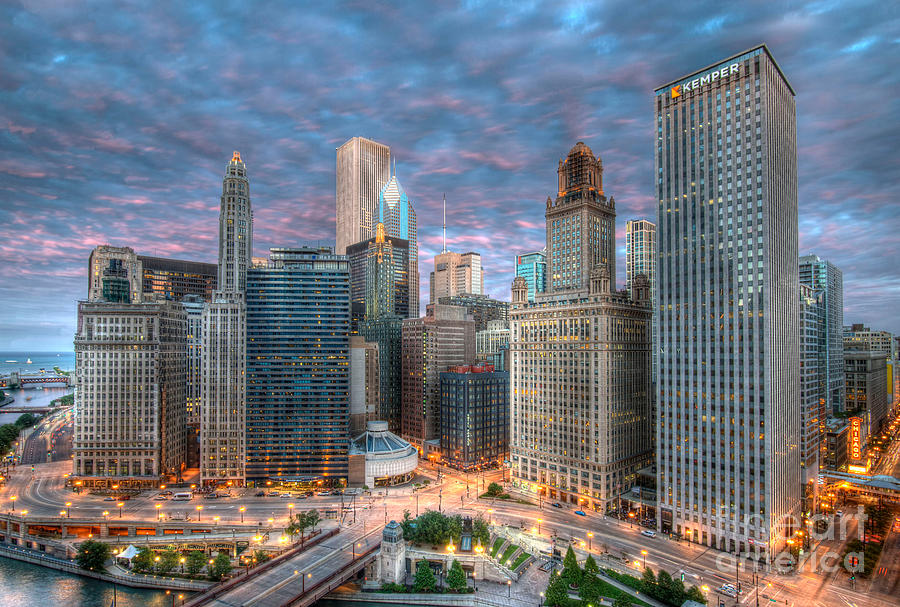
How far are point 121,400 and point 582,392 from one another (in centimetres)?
15773

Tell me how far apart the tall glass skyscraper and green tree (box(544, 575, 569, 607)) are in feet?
334

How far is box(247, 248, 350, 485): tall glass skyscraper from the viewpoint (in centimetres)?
18838

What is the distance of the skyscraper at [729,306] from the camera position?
123 m

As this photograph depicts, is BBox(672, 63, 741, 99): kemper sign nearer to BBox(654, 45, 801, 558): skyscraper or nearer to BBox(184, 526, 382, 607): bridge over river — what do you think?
BBox(654, 45, 801, 558): skyscraper

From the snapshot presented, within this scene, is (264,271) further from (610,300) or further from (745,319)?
(745,319)

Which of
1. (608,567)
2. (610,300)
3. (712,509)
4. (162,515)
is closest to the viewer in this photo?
(608,567)

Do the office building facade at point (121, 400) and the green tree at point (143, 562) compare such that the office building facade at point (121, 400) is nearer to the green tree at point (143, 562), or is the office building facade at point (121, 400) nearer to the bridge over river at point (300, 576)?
the green tree at point (143, 562)

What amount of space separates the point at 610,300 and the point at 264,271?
120750 mm

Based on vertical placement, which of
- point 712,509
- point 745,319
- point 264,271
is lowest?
point 712,509

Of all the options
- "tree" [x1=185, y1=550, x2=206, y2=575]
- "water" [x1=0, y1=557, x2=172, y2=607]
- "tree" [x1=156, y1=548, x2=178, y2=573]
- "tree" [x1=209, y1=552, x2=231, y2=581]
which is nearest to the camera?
"water" [x1=0, y1=557, x2=172, y2=607]

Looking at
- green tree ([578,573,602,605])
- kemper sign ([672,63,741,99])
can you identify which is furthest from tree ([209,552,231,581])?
kemper sign ([672,63,741,99])

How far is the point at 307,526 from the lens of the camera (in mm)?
138125

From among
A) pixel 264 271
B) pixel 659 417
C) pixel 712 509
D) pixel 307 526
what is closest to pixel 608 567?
pixel 712 509

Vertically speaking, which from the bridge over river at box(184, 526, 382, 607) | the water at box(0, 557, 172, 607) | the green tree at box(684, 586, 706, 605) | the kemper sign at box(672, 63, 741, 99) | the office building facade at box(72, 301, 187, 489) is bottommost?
the water at box(0, 557, 172, 607)
